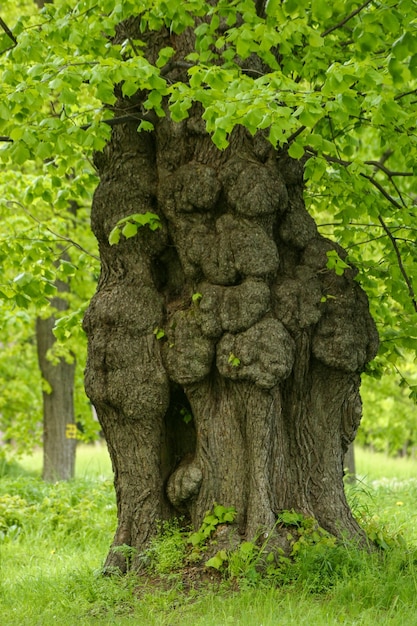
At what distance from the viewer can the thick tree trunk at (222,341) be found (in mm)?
6434

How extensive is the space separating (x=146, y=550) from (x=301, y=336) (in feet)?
7.08

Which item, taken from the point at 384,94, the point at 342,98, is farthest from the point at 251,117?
the point at 384,94

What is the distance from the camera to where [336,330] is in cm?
661

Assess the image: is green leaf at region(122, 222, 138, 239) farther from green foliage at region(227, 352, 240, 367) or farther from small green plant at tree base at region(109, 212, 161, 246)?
green foliage at region(227, 352, 240, 367)

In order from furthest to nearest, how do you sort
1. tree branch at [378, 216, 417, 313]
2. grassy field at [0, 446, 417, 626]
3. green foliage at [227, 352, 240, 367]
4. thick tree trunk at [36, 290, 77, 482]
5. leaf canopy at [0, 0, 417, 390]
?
thick tree trunk at [36, 290, 77, 482] < tree branch at [378, 216, 417, 313] < green foliage at [227, 352, 240, 367] < grassy field at [0, 446, 417, 626] < leaf canopy at [0, 0, 417, 390]

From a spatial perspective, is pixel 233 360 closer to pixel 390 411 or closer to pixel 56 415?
pixel 56 415

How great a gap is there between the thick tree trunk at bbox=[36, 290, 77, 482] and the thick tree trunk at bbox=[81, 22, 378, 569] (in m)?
7.62

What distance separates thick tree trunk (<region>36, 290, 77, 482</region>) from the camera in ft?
47.1

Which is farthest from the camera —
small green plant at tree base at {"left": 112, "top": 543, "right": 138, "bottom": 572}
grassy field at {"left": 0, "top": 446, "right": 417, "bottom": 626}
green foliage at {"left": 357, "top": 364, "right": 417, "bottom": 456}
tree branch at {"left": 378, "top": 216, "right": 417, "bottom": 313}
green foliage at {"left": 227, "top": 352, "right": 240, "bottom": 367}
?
green foliage at {"left": 357, "top": 364, "right": 417, "bottom": 456}

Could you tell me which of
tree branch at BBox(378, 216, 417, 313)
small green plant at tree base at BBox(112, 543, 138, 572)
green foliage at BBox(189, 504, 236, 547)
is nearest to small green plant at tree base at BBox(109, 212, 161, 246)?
tree branch at BBox(378, 216, 417, 313)

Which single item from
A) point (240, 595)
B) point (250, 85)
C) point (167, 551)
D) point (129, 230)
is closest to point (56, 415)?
point (167, 551)

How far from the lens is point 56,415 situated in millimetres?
14461

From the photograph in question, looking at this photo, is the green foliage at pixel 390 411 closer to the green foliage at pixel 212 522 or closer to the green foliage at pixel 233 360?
the green foliage at pixel 212 522

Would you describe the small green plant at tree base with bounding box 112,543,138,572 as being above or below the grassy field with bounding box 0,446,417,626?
above
